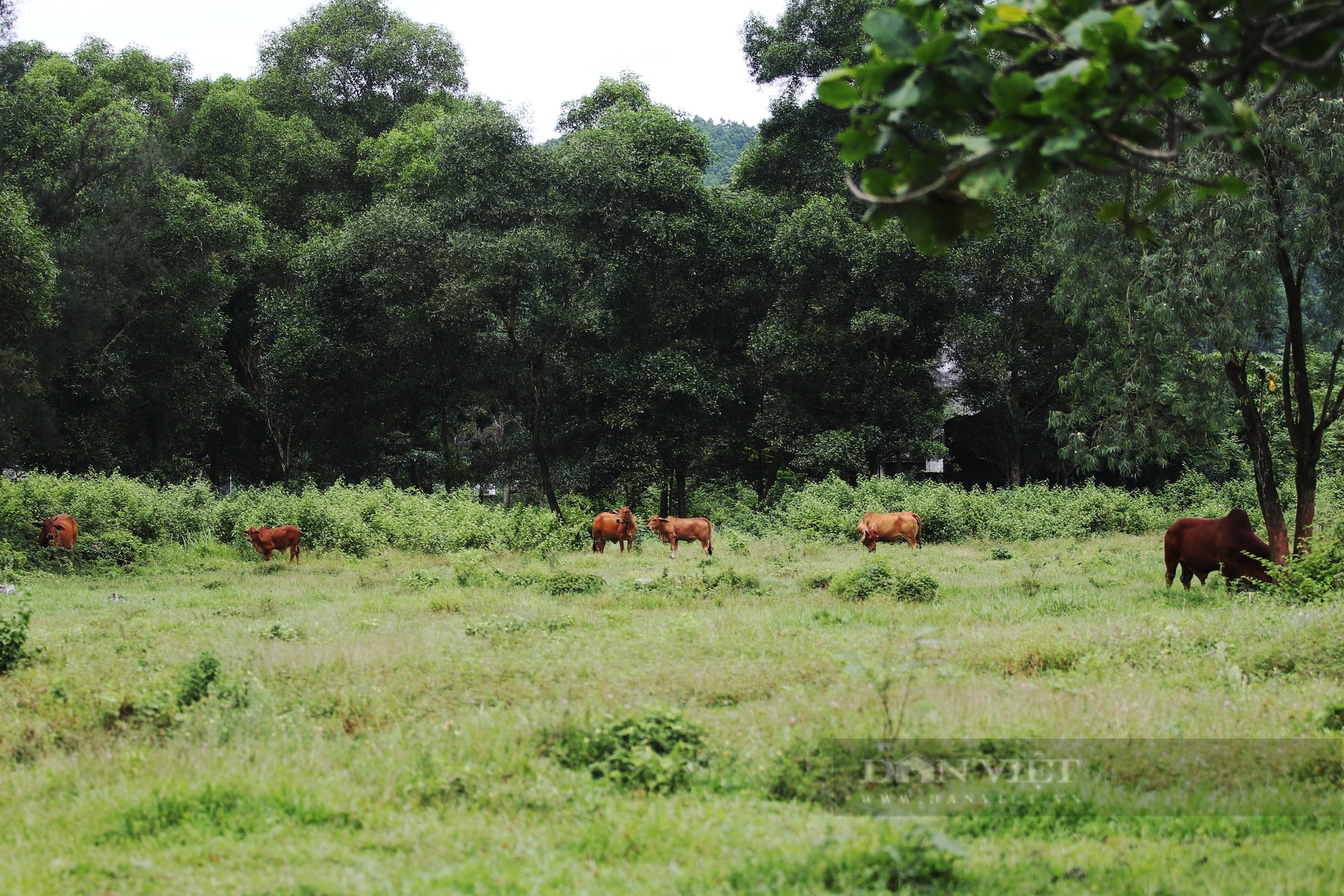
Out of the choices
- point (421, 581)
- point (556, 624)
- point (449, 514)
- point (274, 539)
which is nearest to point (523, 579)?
point (421, 581)

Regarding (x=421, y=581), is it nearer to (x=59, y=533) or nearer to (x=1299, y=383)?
(x=59, y=533)

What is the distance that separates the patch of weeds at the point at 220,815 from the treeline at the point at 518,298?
24451 millimetres

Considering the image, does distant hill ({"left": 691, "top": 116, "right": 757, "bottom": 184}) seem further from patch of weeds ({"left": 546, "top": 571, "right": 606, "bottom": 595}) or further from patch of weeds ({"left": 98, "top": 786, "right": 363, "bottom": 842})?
patch of weeds ({"left": 98, "top": 786, "right": 363, "bottom": 842})

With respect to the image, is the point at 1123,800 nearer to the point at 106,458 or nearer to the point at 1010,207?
the point at 1010,207

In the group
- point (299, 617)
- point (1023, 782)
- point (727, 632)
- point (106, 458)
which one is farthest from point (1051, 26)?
point (106, 458)

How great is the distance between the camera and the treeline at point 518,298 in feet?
101

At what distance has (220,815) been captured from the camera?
18.5ft

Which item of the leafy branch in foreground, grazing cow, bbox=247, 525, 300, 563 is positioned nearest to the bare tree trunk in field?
the leafy branch in foreground

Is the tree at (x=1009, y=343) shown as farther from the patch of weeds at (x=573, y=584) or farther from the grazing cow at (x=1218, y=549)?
the patch of weeds at (x=573, y=584)

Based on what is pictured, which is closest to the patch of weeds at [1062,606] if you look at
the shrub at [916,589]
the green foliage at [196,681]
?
the shrub at [916,589]

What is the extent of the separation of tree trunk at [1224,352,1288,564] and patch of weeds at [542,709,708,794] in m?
12.5

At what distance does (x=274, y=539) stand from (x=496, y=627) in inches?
417

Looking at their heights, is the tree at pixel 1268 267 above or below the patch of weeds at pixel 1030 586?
above

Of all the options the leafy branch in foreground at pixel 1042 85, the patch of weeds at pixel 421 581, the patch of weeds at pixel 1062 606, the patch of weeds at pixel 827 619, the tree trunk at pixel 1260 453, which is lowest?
the patch of weeds at pixel 421 581
